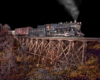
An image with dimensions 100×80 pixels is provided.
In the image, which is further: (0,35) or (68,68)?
(0,35)

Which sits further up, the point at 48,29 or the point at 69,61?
the point at 48,29

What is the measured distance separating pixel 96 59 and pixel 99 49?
1224 millimetres

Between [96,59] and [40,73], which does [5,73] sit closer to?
[40,73]

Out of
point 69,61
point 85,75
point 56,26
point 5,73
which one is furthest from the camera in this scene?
point 56,26

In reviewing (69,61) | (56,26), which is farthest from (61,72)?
(56,26)

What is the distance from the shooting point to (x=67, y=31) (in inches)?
435

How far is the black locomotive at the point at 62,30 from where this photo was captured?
34.7 feet

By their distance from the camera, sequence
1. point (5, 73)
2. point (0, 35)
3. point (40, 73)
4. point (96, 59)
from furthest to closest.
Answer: point (0, 35)
point (5, 73)
point (40, 73)
point (96, 59)

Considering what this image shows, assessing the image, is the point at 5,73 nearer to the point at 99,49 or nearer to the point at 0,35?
the point at 0,35

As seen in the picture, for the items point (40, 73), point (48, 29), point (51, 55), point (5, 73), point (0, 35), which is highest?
point (48, 29)

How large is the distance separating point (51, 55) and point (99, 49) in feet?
16.2

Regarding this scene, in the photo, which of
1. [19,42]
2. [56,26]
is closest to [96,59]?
[56,26]

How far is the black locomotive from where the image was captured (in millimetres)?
10570

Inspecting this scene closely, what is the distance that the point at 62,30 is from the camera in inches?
468
